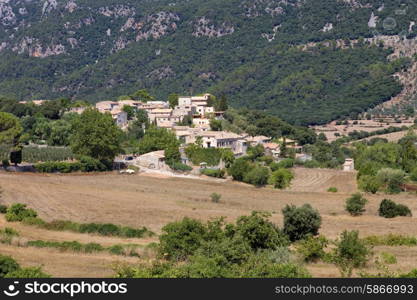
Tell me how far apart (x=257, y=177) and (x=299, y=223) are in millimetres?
26100

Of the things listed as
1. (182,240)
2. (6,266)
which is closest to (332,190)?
(182,240)

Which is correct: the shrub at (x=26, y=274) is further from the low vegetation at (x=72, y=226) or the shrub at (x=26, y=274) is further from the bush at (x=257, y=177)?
the bush at (x=257, y=177)

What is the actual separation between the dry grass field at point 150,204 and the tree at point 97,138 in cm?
260

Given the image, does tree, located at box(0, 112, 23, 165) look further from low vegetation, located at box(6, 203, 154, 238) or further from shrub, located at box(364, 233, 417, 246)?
shrub, located at box(364, 233, 417, 246)

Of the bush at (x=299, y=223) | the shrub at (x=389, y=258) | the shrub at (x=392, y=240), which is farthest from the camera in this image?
the bush at (x=299, y=223)

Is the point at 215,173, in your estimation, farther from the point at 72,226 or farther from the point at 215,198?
the point at 72,226

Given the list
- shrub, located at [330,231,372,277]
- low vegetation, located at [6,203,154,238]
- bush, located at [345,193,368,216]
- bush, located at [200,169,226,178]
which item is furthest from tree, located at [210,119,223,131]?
shrub, located at [330,231,372,277]

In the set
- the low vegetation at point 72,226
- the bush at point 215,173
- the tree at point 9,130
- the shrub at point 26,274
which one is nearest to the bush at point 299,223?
the low vegetation at point 72,226

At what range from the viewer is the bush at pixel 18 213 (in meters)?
42.9

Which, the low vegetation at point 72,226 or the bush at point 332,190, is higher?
the low vegetation at point 72,226

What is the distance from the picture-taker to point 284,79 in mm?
163750

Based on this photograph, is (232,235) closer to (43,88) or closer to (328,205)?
(328,205)

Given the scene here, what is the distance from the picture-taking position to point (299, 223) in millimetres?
38438

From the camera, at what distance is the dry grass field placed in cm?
3305
